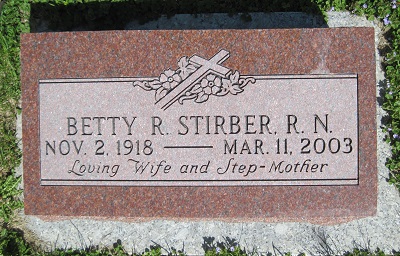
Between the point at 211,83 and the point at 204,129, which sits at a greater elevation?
the point at 211,83

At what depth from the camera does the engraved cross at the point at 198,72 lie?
3.25 meters

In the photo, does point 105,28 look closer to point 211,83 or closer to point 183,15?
point 183,15

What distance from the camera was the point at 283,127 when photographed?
Answer: 3248 mm

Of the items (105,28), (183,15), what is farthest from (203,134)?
(105,28)

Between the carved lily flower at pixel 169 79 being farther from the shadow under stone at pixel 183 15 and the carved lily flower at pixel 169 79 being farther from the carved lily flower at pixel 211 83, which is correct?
the shadow under stone at pixel 183 15

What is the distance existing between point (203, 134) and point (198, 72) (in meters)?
0.48

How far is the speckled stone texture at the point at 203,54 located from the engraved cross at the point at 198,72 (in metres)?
0.05

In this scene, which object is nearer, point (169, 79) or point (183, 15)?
point (169, 79)

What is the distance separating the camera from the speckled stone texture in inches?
127

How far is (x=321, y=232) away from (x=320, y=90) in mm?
1378

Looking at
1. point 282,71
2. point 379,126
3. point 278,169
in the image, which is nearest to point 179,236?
→ point 278,169

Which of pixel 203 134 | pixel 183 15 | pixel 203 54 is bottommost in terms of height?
pixel 203 134

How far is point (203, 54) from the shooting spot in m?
3.29

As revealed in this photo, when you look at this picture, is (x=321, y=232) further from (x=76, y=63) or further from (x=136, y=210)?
(x=76, y=63)
